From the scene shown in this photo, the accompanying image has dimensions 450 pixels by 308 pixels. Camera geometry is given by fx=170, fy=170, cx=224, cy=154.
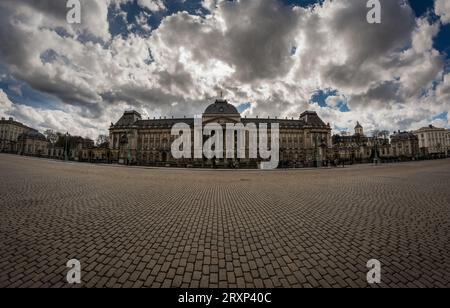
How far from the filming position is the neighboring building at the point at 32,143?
75475 millimetres

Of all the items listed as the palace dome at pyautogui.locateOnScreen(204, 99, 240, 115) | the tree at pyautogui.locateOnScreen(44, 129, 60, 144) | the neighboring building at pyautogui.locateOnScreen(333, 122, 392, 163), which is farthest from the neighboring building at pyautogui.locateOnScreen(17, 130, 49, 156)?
the neighboring building at pyautogui.locateOnScreen(333, 122, 392, 163)

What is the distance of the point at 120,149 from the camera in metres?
64.8

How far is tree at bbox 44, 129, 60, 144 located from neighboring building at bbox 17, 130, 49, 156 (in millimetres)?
2562

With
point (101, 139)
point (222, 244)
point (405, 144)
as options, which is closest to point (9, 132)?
point (101, 139)

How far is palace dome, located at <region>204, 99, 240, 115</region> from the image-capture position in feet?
196

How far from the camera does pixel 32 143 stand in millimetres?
79000

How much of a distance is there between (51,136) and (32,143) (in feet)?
24.4

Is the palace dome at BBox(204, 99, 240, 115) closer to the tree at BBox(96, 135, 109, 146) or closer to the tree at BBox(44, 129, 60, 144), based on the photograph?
the tree at BBox(96, 135, 109, 146)

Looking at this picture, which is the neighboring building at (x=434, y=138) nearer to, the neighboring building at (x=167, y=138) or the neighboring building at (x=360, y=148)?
the neighboring building at (x=360, y=148)

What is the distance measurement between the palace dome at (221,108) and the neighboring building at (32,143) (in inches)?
3044

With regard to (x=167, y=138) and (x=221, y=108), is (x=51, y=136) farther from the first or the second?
(x=221, y=108)
